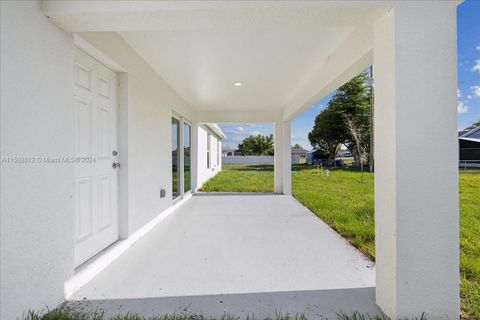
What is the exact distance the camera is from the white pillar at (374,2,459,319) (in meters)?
1.63

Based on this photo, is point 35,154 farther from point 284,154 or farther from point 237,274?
point 284,154

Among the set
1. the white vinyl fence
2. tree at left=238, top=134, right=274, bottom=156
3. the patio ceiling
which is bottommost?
the white vinyl fence

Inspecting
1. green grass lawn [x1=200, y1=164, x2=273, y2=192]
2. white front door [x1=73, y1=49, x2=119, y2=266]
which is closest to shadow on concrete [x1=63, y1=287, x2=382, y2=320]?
white front door [x1=73, y1=49, x2=119, y2=266]

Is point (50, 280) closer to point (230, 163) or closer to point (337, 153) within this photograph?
point (337, 153)

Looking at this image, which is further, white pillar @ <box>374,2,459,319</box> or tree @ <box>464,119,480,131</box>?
tree @ <box>464,119,480,131</box>

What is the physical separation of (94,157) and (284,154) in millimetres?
5430

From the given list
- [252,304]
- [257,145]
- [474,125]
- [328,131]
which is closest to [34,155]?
[252,304]

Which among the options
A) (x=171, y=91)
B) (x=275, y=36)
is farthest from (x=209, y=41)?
(x=171, y=91)

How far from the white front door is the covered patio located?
0.37 metres

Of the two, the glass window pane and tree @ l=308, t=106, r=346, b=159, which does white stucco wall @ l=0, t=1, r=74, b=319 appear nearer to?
the glass window pane

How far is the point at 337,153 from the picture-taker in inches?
986

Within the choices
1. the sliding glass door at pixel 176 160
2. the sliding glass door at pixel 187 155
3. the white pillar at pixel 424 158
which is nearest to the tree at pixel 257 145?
the sliding glass door at pixel 187 155

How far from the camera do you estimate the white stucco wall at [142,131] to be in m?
2.88

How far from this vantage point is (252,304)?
1886 mm
